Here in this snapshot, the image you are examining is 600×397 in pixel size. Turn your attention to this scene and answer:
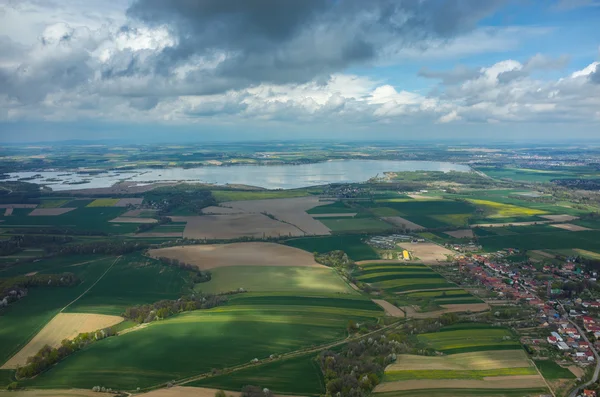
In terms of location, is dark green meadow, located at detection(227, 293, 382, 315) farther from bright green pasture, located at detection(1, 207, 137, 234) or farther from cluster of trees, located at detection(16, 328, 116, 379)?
bright green pasture, located at detection(1, 207, 137, 234)

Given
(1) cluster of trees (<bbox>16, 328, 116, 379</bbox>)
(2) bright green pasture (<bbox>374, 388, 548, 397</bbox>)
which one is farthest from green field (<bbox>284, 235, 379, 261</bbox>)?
(1) cluster of trees (<bbox>16, 328, 116, 379</bbox>)

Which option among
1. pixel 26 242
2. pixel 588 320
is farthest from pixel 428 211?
pixel 26 242

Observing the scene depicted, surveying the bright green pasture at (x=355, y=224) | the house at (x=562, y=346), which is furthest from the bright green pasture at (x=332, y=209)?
the house at (x=562, y=346)

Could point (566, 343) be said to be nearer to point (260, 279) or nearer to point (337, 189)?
point (260, 279)

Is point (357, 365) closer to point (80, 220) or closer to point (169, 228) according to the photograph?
point (169, 228)

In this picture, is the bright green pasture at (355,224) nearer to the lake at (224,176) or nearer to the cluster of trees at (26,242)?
the cluster of trees at (26,242)

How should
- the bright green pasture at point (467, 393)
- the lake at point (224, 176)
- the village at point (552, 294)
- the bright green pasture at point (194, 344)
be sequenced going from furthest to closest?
the lake at point (224, 176)
the village at point (552, 294)
the bright green pasture at point (194, 344)
the bright green pasture at point (467, 393)

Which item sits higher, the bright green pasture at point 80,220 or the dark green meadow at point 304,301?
the bright green pasture at point 80,220
